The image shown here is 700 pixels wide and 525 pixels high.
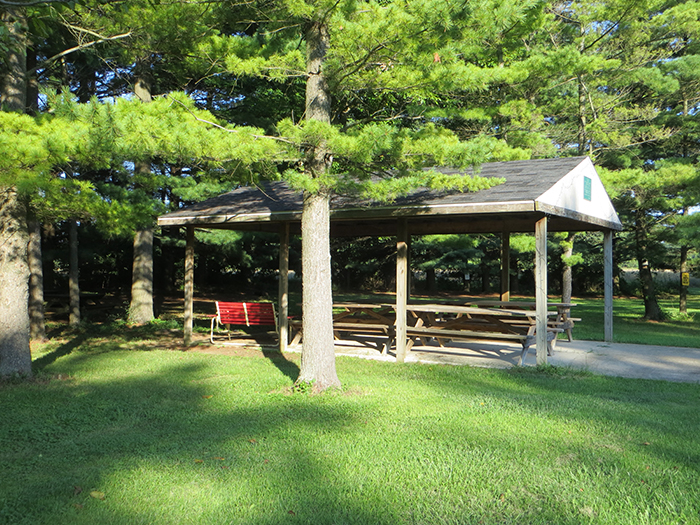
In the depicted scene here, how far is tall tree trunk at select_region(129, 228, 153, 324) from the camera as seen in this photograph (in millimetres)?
15297

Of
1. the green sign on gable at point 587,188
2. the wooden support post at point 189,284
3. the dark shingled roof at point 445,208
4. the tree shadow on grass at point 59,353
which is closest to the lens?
the dark shingled roof at point 445,208

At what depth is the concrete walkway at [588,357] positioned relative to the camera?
27.7 feet

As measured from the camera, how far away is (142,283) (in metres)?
15.3

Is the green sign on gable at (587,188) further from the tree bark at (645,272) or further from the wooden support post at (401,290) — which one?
the tree bark at (645,272)

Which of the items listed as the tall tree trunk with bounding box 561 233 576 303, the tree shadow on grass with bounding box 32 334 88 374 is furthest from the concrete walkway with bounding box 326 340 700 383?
the tree shadow on grass with bounding box 32 334 88 374

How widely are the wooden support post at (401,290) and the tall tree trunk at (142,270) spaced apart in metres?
8.58

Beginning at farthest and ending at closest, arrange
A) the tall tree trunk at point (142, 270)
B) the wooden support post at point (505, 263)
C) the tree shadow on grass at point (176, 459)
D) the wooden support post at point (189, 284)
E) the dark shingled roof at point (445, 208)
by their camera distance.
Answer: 1. the tall tree trunk at point (142, 270)
2. the wooden support post at point (505, 263)
3. the wooden support post at point (189, 284)
4. the dark shingled roof at point (445, 208)
5. the tree shadow on grass at point (176, 459)

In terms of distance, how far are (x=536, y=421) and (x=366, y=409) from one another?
1.70 meters

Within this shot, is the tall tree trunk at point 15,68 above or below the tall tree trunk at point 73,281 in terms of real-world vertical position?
above

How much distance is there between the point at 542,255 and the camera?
8500 mm

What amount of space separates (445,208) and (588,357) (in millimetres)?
3742

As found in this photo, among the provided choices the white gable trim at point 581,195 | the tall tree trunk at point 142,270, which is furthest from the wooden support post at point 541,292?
the tall tree trunk at point 142,270

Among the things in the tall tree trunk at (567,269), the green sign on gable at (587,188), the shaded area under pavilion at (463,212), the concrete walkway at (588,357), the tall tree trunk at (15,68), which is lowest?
the concrete walkway at (588,357)

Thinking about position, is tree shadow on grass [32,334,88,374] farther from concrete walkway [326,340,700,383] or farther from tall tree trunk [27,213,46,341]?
concrete walkway [326,340,700,383]
